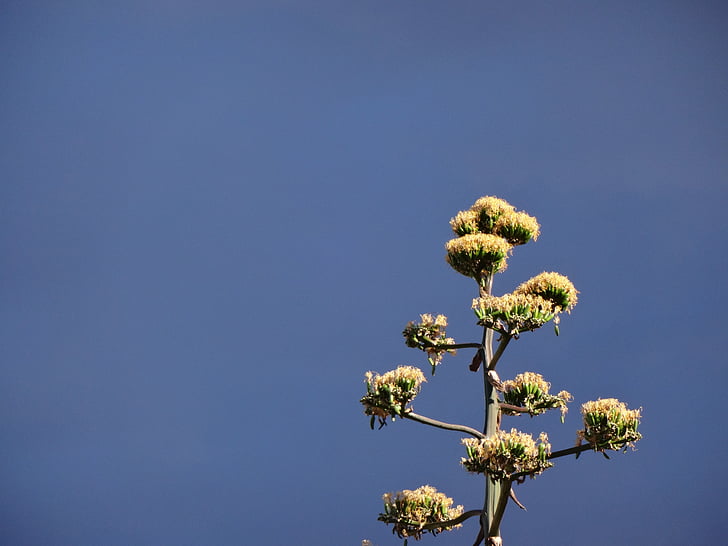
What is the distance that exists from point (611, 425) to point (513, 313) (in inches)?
61.5

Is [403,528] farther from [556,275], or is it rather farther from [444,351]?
[556,275]

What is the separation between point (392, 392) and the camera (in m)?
9.48

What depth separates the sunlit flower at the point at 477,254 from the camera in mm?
10289

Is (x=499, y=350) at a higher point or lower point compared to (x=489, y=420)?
higher

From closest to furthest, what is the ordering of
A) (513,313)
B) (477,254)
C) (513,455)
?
1. (513,455)
2. (513,313)
3. (477,254)

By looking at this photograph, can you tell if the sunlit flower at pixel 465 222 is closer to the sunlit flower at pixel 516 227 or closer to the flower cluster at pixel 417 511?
the sunlit flower at pixel 516 227

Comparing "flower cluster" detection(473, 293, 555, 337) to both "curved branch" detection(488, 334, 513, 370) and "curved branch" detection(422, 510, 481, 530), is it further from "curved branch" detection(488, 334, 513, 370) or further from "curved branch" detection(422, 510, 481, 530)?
"curved branch" detection(422, 510, 481, 530)

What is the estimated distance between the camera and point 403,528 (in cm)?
968

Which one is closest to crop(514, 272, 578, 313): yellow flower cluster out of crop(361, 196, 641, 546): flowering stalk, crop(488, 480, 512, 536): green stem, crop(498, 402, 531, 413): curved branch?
crop(361, 196, 641, 546): flowering stalk

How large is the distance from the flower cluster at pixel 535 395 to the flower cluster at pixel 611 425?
80cm

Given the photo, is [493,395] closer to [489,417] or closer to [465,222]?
[489,417]

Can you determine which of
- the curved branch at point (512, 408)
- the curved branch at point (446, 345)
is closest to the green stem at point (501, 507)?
the curved branch at point (512, 408)

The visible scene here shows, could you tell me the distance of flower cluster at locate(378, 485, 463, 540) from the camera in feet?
31.6

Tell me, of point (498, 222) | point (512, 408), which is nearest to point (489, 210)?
point (498, 222)
